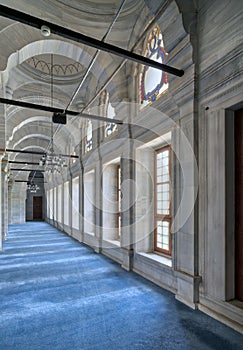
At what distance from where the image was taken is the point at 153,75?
16.8 ft

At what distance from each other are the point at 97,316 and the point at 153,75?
4.65m

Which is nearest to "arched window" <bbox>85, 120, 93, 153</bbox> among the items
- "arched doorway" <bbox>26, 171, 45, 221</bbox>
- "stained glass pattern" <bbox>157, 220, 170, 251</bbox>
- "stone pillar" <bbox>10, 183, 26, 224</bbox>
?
"stained glass pattern" <bbox>157, 220, 170, 251</bbox>

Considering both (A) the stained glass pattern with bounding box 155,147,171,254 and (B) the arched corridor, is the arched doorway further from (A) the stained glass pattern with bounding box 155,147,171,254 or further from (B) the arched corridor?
(A) the stained glass pattern with bounding box 155,147,171,254

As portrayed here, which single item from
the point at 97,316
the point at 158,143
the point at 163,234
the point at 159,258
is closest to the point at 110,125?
the point at 158,143

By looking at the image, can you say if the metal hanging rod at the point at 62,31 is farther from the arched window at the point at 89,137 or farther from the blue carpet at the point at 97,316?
the arched window at the point at 89,137

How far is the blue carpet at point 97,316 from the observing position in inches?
103

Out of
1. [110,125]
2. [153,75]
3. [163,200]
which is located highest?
[153,75]

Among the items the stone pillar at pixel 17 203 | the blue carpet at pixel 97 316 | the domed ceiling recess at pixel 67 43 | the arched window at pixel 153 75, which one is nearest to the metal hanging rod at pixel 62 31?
the domed ceiling recess at pixel 67 43

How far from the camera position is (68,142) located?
43.6 feet

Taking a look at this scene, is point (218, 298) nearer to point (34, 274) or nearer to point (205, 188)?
point (205, 188)

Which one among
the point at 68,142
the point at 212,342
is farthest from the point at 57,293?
the point at 68,142

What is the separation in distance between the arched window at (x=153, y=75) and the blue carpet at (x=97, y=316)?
3866mm

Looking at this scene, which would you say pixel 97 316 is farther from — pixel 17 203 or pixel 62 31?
pixel 17 203

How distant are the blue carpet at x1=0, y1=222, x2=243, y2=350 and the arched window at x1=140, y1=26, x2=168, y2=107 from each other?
387cm
